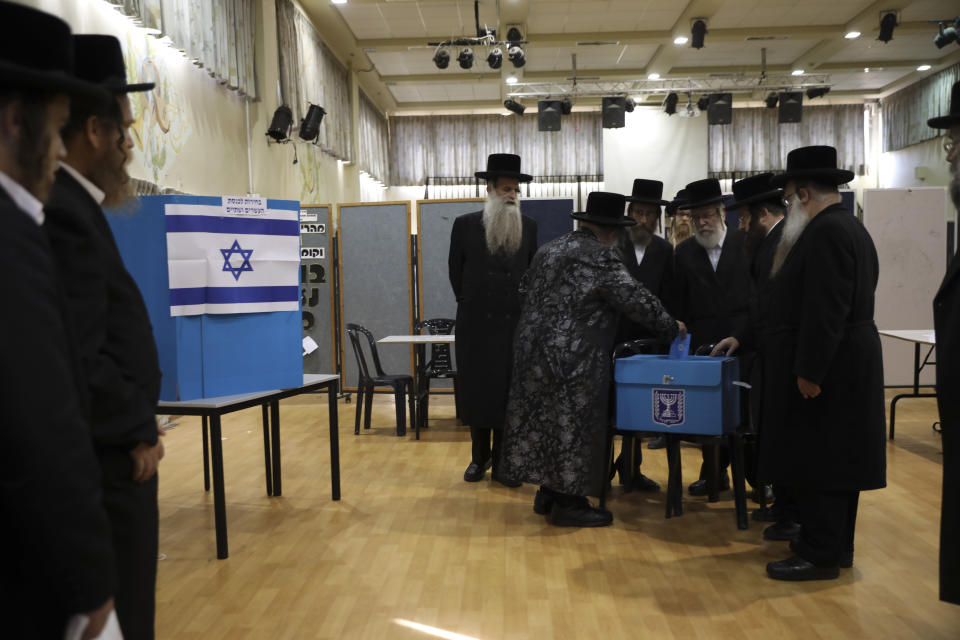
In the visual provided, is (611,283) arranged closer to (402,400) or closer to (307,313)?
(402,400)

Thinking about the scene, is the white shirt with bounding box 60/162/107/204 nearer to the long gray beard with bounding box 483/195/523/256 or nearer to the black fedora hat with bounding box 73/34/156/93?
the black fedora hat with bounding box 73/34/156/93

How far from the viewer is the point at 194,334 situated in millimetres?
3178

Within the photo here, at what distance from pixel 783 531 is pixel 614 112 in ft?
33.5

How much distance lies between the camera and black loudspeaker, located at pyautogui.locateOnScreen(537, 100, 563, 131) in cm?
1305

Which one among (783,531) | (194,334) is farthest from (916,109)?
(194,334)

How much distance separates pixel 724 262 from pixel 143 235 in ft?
9.10

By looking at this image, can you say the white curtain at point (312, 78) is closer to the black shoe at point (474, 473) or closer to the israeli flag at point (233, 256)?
the black shoe at point (474, 473)

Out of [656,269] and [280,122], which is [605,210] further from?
[280,122]

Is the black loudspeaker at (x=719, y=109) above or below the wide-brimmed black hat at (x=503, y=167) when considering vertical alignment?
above

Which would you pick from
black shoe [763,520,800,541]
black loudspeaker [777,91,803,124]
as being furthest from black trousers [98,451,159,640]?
black loudspeaker [777,91,803,124]

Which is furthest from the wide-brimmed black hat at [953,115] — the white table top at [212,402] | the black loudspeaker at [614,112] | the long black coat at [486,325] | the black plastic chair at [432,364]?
the black loudspeaker at [614,112]

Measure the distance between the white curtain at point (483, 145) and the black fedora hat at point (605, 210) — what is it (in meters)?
12.0

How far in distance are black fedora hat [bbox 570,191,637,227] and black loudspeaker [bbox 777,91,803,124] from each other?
10.4 meters

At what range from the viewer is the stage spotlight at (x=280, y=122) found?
8469 mm
